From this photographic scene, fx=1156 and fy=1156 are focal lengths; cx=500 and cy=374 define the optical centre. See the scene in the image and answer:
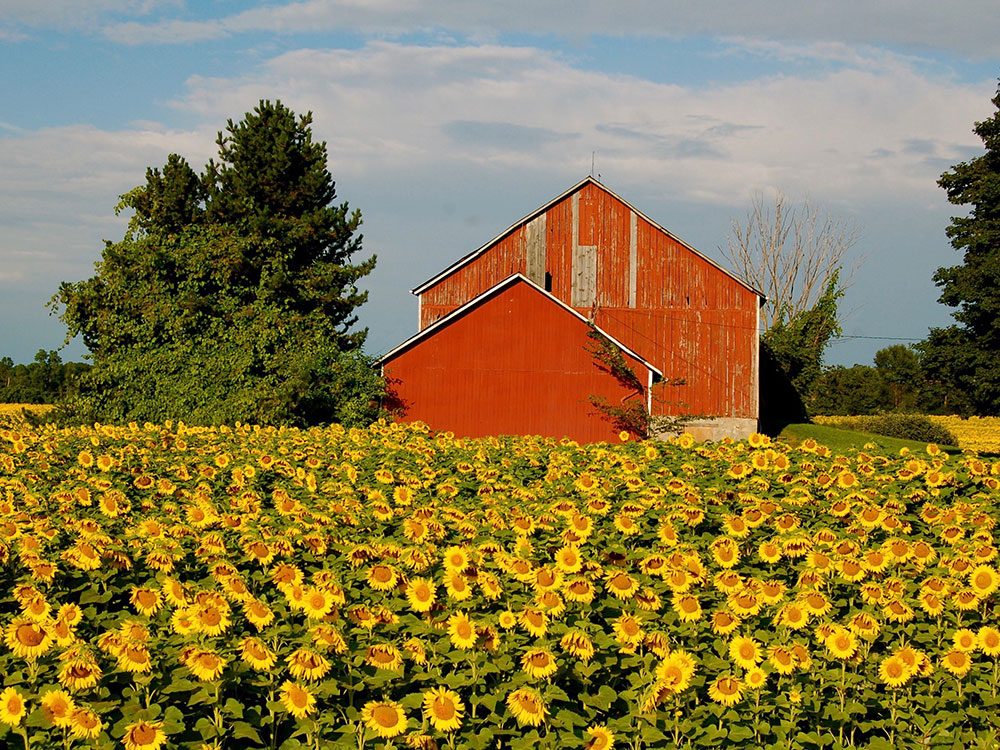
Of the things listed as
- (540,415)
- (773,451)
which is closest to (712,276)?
(540,415)

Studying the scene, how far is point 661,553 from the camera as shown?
6355 millimetres

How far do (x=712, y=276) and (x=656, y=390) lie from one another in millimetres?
3926

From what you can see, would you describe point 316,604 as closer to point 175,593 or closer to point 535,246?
point 175,593

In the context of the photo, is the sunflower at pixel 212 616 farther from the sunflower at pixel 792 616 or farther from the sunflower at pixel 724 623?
the sunflower at pixel 792 616

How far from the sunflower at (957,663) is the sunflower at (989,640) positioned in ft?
0.38

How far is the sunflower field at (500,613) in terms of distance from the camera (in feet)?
14.9

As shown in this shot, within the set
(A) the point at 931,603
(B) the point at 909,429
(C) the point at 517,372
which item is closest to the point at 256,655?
(A) the point at 931,603

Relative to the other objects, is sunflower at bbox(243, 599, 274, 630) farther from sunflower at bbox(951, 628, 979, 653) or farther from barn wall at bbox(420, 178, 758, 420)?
barn wall at bbox(420, 178, 758, 420)

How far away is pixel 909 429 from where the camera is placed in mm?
44906

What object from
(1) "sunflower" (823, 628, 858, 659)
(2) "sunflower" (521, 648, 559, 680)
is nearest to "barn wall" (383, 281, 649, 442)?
(1) "sunflower" (823, 628, 858, 659)

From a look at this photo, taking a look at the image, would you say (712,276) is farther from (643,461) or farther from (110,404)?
(643,461)

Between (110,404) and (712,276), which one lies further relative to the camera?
(712,276)

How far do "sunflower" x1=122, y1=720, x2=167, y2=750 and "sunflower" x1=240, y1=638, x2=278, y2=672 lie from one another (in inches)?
19.7

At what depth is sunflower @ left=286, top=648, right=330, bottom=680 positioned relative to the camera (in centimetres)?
454
